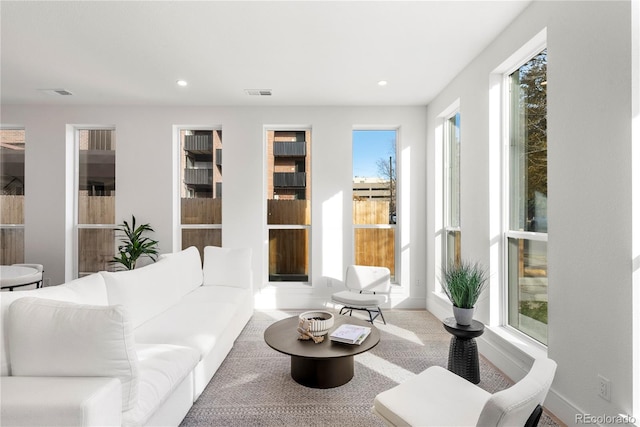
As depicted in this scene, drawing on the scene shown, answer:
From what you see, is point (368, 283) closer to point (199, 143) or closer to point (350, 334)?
point (350, 334)

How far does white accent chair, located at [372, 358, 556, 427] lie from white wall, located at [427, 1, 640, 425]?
71 centimetres

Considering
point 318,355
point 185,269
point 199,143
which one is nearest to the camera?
point 318,355

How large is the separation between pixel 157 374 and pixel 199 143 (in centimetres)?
374

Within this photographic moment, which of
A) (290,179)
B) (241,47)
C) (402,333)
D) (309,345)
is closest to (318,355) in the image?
(309,345)

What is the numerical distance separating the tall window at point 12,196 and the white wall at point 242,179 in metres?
0.28

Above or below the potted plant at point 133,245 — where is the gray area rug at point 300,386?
below

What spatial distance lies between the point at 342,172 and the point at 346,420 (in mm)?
3185

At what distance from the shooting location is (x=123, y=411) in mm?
1473

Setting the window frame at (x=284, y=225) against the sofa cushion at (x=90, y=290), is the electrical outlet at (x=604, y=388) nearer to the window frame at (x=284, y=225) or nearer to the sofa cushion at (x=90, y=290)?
the sofa cushion at (x=90, y=290)

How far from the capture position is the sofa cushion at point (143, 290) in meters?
2.32

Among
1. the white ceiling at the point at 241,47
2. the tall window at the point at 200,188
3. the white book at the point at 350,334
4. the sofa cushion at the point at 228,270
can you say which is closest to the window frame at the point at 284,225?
the white ceiling at the point at 241,47

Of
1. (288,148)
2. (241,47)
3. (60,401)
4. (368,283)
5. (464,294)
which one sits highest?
(241,47)

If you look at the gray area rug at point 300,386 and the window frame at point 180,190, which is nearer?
the gray area rug at point 300,386

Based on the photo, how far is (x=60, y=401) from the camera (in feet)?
4.12
